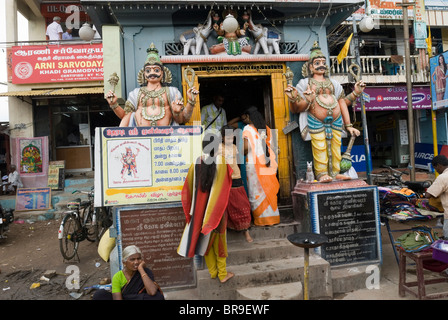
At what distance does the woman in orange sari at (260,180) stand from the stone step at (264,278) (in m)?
0.87

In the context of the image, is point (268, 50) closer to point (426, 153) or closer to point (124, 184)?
point (124, 184)

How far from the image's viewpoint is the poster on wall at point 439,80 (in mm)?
8578

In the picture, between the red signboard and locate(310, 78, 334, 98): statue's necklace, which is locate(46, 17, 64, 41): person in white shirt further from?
locate(310, 78, 334, 98): statue's necklace

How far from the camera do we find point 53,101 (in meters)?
11.9

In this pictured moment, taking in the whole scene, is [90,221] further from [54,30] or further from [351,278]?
[54,30]

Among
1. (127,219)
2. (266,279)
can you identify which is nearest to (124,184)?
(127,219)

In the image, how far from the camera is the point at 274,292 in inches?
141

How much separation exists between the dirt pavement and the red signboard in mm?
5550

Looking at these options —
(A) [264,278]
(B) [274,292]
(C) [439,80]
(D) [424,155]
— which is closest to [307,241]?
(B) [274,292]

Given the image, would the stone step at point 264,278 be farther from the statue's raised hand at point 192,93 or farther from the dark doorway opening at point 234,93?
the dark doorway opening at point 234,93

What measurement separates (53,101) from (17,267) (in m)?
7.84

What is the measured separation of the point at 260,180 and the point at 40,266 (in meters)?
4.68

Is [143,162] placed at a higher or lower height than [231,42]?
lower

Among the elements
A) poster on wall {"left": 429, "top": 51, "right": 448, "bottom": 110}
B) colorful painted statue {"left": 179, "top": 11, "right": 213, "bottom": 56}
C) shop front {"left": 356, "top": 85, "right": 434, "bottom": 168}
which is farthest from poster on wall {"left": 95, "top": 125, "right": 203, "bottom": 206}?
shop front {"left": 356, "top": 85, "right": 434, "bottom": 168}
